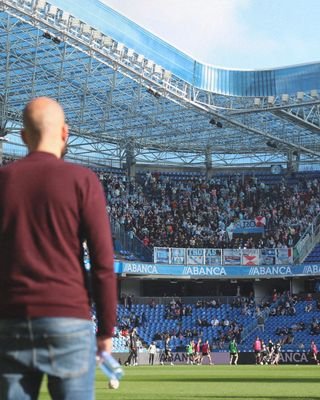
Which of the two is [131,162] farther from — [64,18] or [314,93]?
[64,18]

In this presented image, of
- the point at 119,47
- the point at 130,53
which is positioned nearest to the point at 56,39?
the point at 119,47

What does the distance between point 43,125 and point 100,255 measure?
757 mm

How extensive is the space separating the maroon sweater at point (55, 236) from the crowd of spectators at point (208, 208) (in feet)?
170

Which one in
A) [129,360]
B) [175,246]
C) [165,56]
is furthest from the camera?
[175,246]

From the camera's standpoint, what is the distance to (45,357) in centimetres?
423

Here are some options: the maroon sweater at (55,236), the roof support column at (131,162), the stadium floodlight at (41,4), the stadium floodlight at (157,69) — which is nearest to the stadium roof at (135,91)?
the stadium floodlight at (41,4)

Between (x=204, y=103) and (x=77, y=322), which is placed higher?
(x=204, y=103)

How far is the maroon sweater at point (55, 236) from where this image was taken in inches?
169

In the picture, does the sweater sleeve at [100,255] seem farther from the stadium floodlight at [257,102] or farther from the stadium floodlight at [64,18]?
the stadium floodlight at [257,102]

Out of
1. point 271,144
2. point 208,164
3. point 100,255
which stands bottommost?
point 100,255

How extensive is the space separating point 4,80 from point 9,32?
309 inches

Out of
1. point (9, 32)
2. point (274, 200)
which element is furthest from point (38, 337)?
point (274, 200)

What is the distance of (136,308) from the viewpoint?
180 ft

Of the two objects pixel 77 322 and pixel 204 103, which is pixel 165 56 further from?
pixel 77 322
